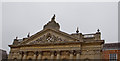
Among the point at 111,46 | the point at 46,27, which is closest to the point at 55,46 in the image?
the point at 46,27

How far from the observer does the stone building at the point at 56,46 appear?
22578 millimetres

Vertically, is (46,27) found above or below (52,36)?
above

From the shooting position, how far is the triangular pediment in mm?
24062

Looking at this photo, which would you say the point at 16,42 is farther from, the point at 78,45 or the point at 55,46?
the point at 78,45

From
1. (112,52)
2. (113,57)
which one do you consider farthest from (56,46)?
(113,57)

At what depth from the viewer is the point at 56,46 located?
24.0 metres

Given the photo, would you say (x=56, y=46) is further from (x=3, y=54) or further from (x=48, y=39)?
(x=3, y=54)

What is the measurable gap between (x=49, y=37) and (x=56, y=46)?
90.0 inches

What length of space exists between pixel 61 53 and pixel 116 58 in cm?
900

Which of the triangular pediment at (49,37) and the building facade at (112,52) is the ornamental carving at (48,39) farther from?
the building facade at (112,52)

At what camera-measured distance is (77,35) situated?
77.8 feet

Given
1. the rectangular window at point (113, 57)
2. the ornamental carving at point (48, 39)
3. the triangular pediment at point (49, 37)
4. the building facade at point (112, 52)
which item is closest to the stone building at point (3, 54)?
the triangular pediment at point (49, 37)

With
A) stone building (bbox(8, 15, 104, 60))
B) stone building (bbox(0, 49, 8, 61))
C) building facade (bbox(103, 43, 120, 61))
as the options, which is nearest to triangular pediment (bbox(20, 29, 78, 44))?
stone building (bbox(8, 15, 104, 60))

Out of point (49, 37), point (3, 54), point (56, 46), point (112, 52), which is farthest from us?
point (3, 54)
